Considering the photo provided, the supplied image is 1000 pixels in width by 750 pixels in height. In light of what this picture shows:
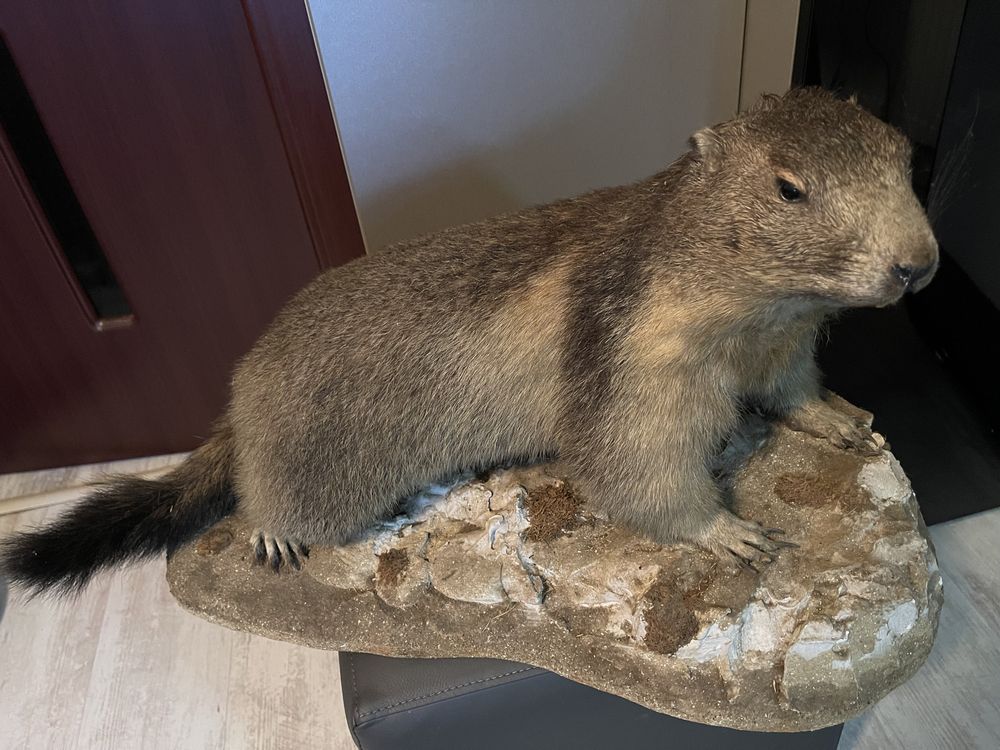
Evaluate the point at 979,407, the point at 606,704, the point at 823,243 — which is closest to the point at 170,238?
the point at 606,704

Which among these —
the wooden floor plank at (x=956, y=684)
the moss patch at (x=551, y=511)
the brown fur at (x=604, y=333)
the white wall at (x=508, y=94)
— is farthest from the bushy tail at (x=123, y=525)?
the wooden floor plank at (x=956, y=684)

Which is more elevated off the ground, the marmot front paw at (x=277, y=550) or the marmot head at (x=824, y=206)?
the marmot head at (x=824, y=206)

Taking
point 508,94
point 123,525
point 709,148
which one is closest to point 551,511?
point 709,148

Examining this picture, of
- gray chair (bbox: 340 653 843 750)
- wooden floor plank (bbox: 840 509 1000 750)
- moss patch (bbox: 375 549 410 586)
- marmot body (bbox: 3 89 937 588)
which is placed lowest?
wooden floor plank (bbox: 840 509 1000 750)

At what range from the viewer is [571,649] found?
4.01 feet

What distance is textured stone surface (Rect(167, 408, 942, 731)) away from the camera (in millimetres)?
1145

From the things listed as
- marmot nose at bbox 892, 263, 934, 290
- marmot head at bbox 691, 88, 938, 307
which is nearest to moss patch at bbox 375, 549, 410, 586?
marmot head at bbox 691, 88, 938, 307

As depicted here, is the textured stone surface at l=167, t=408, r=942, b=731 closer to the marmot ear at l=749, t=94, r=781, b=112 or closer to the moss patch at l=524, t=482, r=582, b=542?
the moss patch at l=524, t=482, r=582, b=542

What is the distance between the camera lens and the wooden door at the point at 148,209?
1.62 m

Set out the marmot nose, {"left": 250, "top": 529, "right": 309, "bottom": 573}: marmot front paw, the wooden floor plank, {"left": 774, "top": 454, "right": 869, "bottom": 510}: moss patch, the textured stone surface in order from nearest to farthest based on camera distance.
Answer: the marmot nose → the textured stone surface → {"left": 774, "top": 454, "right": 869, "bottom": 510}: moss patch → {"left": 250, "top": 529, "right": 309, "bottom": 573}: marmot front paw → the wooden floor plank

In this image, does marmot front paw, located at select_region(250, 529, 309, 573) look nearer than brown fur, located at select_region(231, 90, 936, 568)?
No

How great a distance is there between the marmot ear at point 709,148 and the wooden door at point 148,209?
Answer: 0.96 meters

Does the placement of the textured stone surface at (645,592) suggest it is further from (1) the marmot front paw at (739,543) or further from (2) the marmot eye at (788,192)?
→ (2) the marmot eye at (788,192)

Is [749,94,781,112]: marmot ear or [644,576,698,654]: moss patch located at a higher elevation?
[749,94,781,112]: marmot ear
